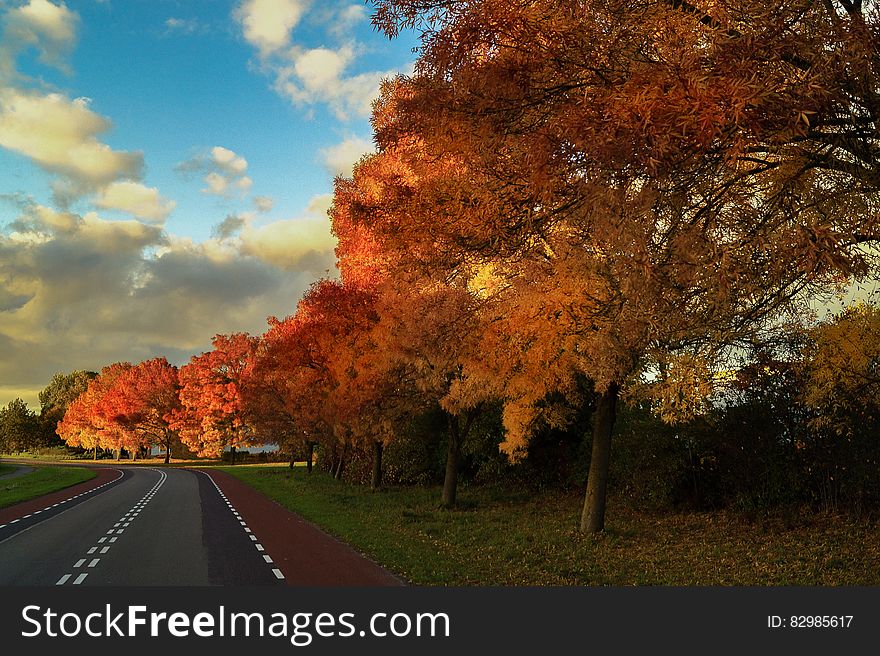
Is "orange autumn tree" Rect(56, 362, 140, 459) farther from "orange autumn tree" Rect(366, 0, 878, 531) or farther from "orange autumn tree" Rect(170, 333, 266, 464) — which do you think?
"orange autumn tree" Rect(366, 0, 878, 531)

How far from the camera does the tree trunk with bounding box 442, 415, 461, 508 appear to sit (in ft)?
78.2

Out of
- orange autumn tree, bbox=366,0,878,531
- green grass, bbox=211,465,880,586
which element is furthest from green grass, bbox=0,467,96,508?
orange autumn tree, bbox=366,0,878,531

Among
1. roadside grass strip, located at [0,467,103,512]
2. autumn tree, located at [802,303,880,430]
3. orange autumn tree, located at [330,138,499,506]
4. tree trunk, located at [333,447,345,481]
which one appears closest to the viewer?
autumn tree, located at [802,303,880,430]

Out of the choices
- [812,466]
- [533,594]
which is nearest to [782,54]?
[533,594]

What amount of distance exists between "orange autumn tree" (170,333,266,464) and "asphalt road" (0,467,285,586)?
43.2 meters

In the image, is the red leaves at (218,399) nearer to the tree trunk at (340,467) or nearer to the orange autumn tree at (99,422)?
the orange autumn tree at (99,422)

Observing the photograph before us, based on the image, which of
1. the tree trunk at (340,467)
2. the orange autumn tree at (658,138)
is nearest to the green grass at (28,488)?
the tree trunk at (340,467)

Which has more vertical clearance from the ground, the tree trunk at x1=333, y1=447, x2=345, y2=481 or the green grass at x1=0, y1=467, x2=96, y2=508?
the tree trunk at x1=333, y1=447, x2=345, y2=481

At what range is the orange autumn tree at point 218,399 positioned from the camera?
235ft

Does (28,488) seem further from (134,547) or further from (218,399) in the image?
(218,399)

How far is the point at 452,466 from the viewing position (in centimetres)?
2419

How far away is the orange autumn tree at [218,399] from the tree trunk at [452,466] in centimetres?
5043

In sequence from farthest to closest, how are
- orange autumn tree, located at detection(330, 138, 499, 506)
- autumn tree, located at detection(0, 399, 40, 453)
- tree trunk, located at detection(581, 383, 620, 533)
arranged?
1. autumn tree, located at detection(0, 399, 40, 453)
2. orange autumn tree, located at detection(330, 138, 499, 506)
3. tree trunk, located at detection(581, 383, 620, 533)

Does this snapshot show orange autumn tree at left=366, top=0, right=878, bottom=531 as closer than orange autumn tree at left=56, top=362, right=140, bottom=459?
Yes
